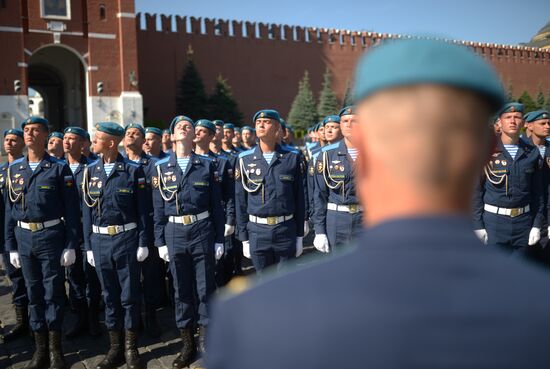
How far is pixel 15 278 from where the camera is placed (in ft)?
17.9

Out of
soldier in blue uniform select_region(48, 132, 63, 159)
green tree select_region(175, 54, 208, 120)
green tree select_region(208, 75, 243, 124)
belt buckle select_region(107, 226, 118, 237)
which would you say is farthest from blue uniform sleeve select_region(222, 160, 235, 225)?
green tree select_region(175, 54, 208, 120)

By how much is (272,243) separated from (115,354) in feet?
5.66

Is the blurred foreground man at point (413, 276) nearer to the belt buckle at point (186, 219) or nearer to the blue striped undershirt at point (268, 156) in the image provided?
the belt buckle at point (186, 219)

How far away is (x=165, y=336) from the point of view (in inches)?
202

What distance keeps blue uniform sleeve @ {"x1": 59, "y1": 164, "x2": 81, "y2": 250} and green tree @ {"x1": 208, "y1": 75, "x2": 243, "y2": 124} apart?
25.6 meters

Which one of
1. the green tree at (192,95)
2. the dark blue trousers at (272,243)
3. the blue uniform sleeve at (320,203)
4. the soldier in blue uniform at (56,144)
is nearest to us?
the dark blue trousers at (272,243)

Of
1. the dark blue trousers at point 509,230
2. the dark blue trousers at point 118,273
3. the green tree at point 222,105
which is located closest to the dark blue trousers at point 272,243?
the dark blue trousers at point 118,273

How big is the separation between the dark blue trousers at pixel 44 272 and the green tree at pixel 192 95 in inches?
1028

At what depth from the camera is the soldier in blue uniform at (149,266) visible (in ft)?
16.1

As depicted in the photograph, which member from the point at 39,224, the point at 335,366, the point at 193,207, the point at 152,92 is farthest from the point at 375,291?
the point at 152,92

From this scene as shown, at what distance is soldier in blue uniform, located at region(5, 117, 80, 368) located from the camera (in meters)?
4.50

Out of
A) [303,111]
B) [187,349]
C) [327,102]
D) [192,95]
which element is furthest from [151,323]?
[327,102]

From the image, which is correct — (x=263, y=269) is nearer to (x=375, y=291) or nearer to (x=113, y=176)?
(x=113, y=176)

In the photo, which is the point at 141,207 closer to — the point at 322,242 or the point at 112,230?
the point at 112,230
